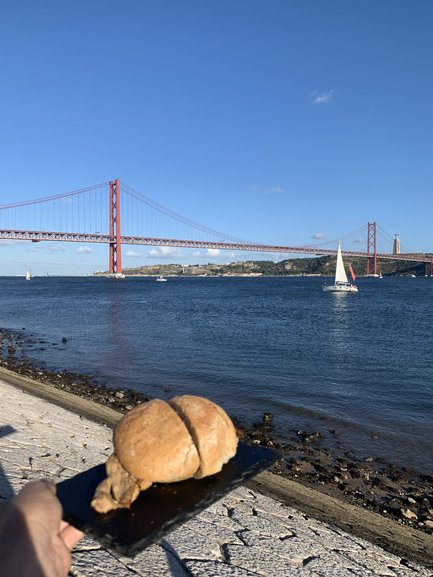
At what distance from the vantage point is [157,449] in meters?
1.90

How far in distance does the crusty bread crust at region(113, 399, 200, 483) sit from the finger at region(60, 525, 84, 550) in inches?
14.7

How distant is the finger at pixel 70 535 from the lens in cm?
152

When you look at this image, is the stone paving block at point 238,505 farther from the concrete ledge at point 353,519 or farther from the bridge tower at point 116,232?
the bridge tower at point 116,232

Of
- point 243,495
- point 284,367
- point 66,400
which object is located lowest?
point 284,367

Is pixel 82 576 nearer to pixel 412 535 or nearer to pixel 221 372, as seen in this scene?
pixel 412 535

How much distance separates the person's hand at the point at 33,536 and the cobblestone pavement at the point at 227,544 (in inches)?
75.2

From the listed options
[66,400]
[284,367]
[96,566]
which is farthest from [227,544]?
[284,367]

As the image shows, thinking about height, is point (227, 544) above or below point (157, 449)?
below

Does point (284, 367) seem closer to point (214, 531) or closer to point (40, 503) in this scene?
point (214, 531)

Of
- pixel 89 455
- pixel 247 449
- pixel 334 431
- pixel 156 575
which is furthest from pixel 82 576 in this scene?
pixel 334 431

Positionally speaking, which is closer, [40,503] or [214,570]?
[40,503]

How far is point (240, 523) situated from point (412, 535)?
205 cm

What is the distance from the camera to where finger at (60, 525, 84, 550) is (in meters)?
1.52

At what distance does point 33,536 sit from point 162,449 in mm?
765
